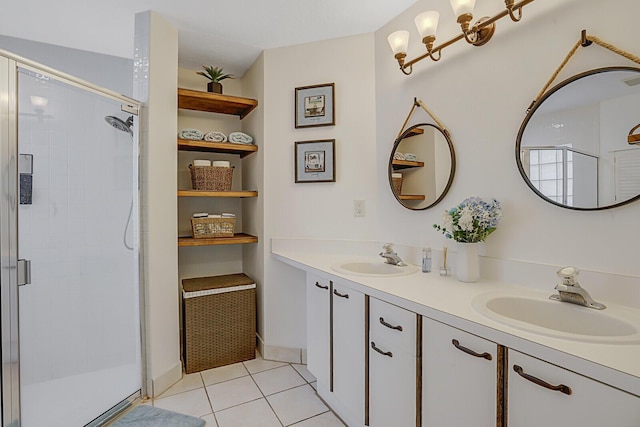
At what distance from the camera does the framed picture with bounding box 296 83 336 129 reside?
2.36 metres

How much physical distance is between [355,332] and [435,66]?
154 centimetres

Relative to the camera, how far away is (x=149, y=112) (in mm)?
2039

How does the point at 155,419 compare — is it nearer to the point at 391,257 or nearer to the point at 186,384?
the point at 186,384

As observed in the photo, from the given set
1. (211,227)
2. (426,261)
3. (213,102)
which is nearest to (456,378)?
(426,261)

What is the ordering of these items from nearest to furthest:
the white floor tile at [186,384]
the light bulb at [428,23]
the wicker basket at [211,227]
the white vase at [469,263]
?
1. the white vase at [469,263]
2. the light bulb at [428,23]
3. the white floor tile at [186,384]
4. the wicker basket at [211,227]

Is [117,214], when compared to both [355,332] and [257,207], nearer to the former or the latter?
[257,207]

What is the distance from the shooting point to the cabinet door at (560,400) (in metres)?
0.73

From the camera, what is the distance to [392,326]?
1.36m

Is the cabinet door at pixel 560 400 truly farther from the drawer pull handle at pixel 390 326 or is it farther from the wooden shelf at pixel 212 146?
the wooden shelf at pixel 212 146

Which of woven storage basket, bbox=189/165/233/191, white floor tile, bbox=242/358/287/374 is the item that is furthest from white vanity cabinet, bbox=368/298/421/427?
woven storage basket, bbox=189/165/233/191

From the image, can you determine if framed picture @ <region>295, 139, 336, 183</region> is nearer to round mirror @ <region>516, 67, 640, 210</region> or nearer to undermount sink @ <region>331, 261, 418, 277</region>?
undermount sink @ <region>331, 261, 418, 277</region>

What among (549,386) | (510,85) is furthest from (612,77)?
(549,386)

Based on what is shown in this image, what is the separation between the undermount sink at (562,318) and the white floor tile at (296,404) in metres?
1.24

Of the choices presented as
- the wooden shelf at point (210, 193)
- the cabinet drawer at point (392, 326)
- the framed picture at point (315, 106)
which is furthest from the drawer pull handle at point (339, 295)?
the framed picture at point (315, 106)
